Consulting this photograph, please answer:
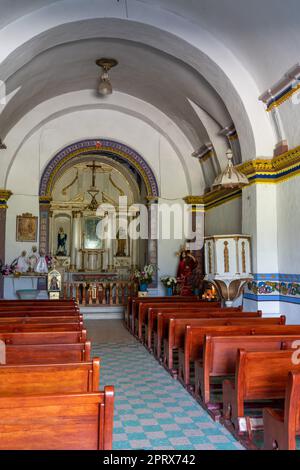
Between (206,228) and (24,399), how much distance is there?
10202mm

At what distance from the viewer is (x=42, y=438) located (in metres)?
2.24

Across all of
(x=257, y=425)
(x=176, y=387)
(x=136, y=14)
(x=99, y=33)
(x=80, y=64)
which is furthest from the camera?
(x=80, y=64)

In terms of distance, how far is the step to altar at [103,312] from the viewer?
37.8 feet

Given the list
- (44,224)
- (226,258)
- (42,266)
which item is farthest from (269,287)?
(44,224)

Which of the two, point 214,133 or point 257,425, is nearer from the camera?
point 257,425

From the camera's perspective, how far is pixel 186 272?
11875mm

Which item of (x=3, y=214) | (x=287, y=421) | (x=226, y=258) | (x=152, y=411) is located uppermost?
(x=3, y=214)

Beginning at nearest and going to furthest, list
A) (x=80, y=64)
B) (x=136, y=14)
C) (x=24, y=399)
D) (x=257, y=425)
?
1. (x=24, y=399)
2. (x=257, y=425)
3. (x=136, y=14)
4. (x=80, y=64)

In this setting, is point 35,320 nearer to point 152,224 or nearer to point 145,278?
point 145,278

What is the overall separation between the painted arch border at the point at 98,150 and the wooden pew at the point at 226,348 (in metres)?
8.80

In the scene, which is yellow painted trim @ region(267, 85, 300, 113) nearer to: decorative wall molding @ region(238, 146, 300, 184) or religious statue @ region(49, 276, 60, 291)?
decorative wall molding @ region(238, 146, 300, 184)

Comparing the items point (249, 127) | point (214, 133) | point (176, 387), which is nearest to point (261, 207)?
point (249, 127)

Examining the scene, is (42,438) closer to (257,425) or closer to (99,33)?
(257,425)

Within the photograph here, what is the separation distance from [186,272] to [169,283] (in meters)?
0.54
